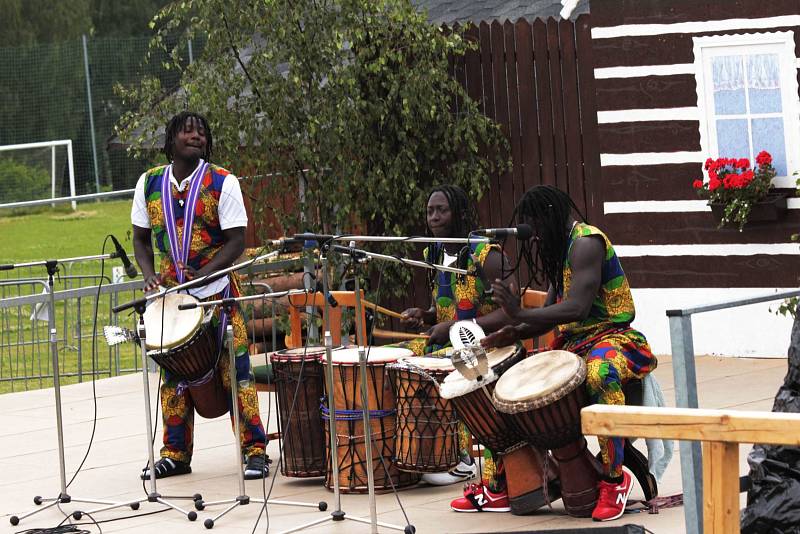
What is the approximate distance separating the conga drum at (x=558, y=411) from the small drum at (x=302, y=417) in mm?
1435

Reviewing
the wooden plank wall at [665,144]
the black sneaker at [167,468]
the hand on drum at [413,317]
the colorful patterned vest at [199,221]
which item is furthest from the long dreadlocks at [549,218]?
the wooden plank wall at [665,144]

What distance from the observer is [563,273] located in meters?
6.93

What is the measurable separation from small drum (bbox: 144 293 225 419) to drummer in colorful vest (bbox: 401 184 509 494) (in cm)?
108

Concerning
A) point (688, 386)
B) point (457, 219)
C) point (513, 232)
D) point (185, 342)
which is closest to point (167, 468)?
point (185, 342)

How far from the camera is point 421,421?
7.34 m

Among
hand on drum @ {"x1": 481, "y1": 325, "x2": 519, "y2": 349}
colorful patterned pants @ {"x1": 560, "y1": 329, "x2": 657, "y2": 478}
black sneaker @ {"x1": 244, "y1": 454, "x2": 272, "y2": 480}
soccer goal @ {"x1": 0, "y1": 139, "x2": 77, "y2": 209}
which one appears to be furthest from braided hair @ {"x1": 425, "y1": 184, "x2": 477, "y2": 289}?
soccer goal @ {"x1": 0, "y1": 139, "x2": 77, "y2": 209}

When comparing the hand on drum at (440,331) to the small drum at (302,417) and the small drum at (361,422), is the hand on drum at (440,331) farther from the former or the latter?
the small drum at (302,417)

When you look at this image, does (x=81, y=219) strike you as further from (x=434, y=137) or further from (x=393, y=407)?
(x=393, y=407)

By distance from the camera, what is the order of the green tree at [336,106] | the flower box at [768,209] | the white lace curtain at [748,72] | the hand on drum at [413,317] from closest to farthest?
the hand on drum at [413,317] < the flower box at [768,209] < the white lace curtain at [748,72] < the green tree at [336,106]

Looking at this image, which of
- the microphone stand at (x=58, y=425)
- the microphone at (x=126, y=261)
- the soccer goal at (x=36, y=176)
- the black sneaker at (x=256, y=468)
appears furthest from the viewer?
the soccer goal at (x=36, y=176)

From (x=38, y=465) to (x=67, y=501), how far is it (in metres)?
1.41

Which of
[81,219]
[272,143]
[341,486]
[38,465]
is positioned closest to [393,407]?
[341,486]

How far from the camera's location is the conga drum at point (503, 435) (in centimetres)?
672

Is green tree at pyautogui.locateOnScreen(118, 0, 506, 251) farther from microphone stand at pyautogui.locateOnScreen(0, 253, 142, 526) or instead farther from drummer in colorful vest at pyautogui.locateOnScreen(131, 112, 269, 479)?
microphone stand at pyautogui.locateOnScreen(0, 253, 142, 526)
